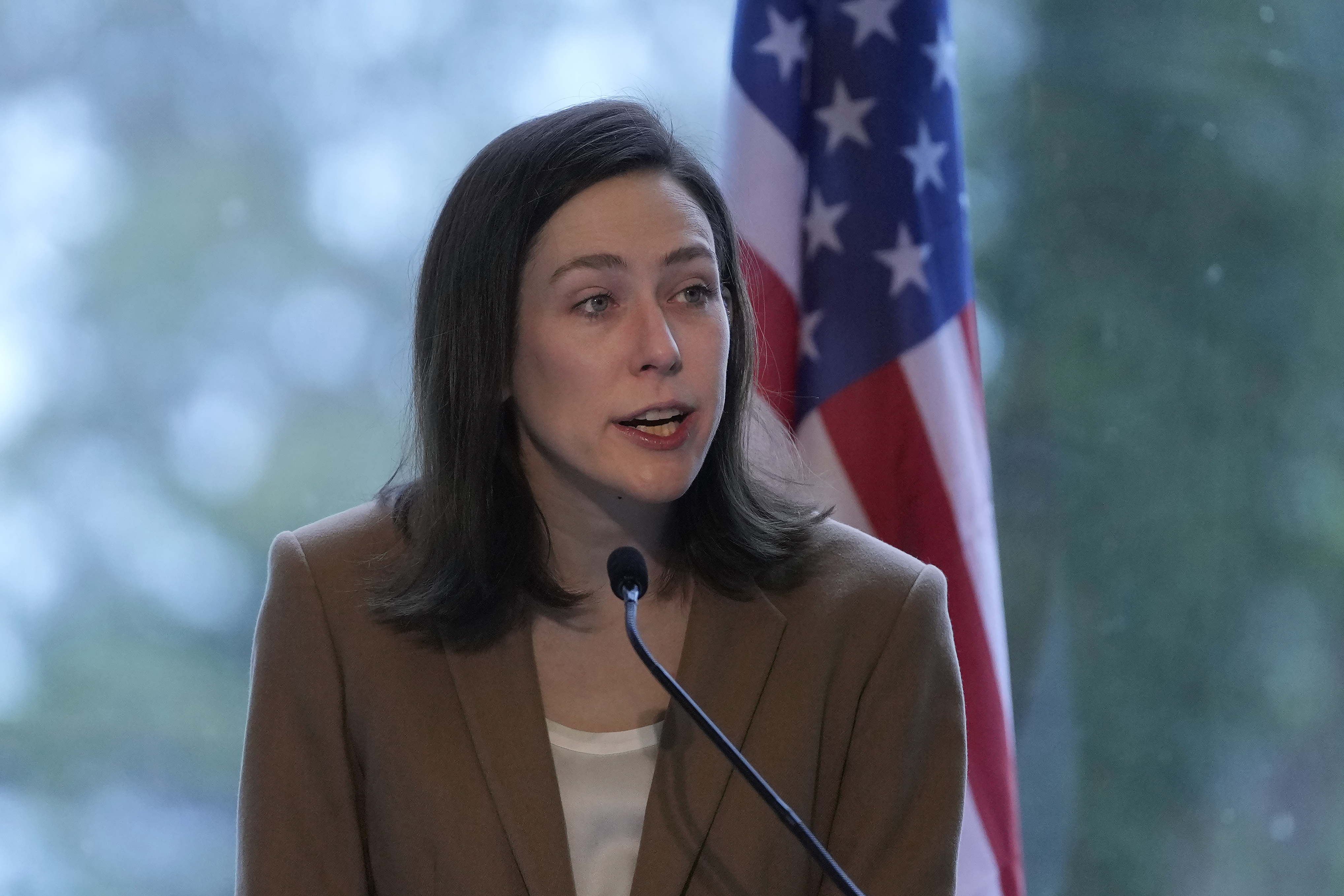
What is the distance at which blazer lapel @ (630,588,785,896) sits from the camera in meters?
1.28

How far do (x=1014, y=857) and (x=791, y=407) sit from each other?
0.72 m

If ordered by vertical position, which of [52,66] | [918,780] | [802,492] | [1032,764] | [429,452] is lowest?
[1032,764]

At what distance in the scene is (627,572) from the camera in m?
1.14

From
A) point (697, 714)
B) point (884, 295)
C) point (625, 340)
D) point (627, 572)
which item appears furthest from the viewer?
point (884, 295)

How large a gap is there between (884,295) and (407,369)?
714 mm

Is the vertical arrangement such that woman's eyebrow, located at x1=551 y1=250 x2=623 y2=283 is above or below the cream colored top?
above

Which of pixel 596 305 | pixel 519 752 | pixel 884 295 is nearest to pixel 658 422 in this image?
pixel 596 305

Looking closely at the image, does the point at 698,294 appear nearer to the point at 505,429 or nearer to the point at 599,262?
the point at 599,262

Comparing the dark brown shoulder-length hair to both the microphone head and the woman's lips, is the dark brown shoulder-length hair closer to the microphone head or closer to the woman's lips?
the woman's lips

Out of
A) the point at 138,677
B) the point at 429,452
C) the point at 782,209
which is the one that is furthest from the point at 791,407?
the point at 138,677

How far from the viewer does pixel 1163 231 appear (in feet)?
7.99

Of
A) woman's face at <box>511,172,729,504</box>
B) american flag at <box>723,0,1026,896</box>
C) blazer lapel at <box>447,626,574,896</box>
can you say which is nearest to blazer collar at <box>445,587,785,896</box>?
blazer lapel at <box>447,626,574,896</box>

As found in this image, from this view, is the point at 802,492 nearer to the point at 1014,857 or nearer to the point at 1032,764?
the point at 1014,857

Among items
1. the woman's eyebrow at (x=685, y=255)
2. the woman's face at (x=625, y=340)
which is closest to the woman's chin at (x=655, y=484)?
the woman's face at (x=625, y=340)
